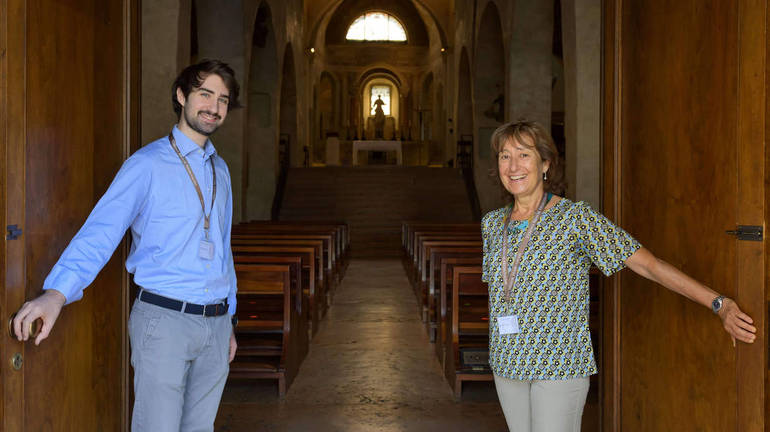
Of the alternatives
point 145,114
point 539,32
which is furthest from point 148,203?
point 539,32

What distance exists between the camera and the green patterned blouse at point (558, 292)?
1.79 metres

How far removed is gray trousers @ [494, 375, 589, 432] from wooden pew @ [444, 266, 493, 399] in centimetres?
197

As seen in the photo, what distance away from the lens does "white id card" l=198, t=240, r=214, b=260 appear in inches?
74.2

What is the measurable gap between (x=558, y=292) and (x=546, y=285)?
0.04 metres

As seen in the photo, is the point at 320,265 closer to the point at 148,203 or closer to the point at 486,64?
the point at 148,203

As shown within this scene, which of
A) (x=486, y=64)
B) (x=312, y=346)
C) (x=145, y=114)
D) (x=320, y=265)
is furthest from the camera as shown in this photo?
(x=486, y=64)

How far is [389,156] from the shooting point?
21.7 m

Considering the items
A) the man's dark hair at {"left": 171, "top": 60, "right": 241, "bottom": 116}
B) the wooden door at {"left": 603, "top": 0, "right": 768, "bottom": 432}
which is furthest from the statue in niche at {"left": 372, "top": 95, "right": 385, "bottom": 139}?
the man's dark hair at {"left": 171, "top": 60, "right": 241, "bottom": 116}

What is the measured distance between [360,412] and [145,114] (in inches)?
109

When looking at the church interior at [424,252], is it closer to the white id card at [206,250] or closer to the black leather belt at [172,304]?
the black leather belt at [172,304]

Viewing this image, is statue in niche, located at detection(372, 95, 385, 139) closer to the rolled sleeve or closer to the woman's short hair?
the woman's short hair

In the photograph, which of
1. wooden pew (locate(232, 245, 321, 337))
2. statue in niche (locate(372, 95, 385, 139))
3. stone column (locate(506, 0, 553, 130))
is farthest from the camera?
statue in niche (locate(372, 95, 385, 139))

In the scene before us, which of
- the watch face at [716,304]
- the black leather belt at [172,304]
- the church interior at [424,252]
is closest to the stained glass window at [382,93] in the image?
the church interior at [424,252]

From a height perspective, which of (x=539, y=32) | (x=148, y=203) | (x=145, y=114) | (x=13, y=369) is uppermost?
(x=539, y=32)
